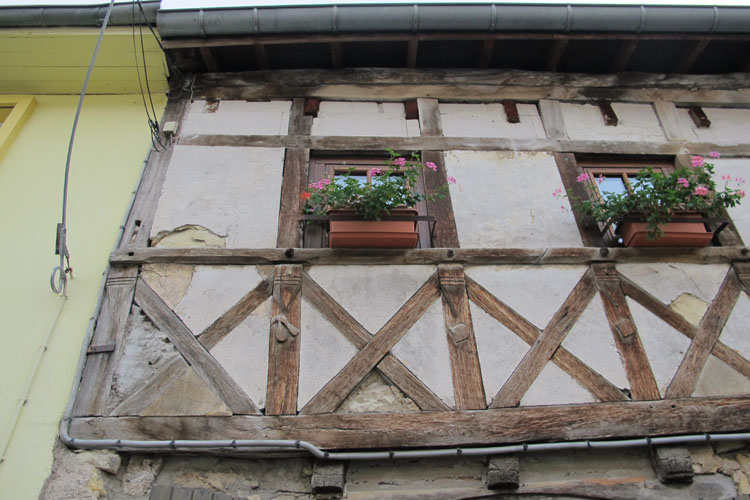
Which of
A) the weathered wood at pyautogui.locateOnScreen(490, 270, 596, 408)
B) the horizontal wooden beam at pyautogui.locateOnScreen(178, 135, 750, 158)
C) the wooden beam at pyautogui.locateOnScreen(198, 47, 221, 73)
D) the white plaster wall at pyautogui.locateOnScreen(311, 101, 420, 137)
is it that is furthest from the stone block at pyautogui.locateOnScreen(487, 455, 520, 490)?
the wooden beam at pyautogui.locateOnScreen(198, 47, 221, 73)

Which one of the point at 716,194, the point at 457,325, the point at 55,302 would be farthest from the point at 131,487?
the point at 716,194

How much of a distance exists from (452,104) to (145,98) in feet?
8.51

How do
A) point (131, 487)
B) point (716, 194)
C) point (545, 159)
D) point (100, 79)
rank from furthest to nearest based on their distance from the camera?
point (100, 79) → point (545, 159) → point (716, 194) → point (131, 487)

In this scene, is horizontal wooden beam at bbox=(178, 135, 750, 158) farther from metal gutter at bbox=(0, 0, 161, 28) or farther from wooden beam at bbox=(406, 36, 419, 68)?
metal gutter at bbox=(0, 0, 161, 28)

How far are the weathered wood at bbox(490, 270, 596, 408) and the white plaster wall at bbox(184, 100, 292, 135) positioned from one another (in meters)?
2.54

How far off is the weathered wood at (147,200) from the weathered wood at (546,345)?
8.34 feet

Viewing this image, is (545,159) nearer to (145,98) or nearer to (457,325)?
(457,325)

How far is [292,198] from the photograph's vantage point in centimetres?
474

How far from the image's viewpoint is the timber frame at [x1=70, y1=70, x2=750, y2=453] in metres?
3.61

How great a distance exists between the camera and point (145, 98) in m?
5.59

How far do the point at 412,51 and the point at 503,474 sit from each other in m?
3.53

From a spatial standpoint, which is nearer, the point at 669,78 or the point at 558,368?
the point at 558,368

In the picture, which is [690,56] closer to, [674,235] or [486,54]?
[486,54]

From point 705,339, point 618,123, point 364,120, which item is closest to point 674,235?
point 705,339
